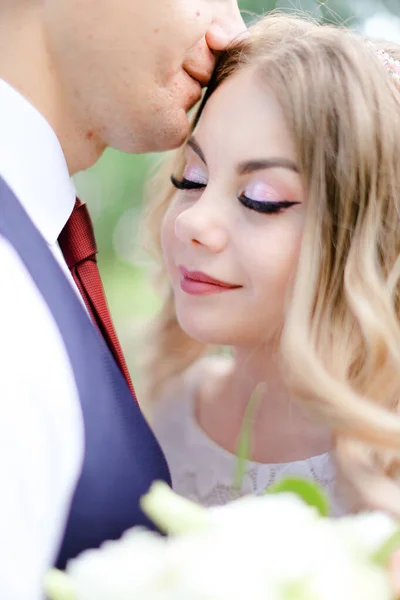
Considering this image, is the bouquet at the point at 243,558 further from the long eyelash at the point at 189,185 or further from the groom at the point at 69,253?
the long eyelash at the point at 189,185

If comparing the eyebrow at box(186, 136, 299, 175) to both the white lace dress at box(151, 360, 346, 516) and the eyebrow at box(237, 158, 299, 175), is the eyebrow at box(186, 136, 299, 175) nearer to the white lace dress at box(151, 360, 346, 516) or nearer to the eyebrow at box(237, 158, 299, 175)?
the eyebrow at box(237, 158, 299, 175)

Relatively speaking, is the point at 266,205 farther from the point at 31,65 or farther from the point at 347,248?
the point at 31,65

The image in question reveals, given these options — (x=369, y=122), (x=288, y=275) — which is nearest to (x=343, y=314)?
(x=288, y=275)

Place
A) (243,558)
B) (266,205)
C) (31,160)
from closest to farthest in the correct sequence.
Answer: (243,558), (31,160), (266,205)

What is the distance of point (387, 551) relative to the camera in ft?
1.52

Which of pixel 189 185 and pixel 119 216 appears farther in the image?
pixel 119 216

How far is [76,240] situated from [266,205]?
30 centimetres

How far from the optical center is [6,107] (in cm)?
94

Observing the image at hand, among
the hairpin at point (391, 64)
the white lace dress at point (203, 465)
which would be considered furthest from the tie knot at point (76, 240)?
the hairpin at point (391, 64)

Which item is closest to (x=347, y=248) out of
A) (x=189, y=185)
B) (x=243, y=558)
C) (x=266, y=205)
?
(x=266, y=205)

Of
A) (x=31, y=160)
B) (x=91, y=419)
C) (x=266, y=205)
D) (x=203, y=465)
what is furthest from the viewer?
(x=203, y=465)

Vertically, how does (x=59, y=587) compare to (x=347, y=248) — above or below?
above

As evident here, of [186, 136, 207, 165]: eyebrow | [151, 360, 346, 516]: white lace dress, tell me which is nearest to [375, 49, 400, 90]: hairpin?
[186, 136, 207, 165]: eyebrow

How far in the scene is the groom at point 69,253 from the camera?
670mm
